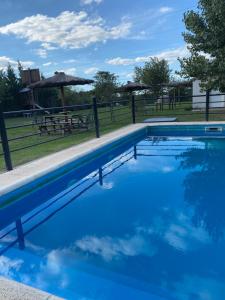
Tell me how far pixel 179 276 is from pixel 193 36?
8987mm

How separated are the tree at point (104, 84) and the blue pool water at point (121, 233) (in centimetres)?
1998

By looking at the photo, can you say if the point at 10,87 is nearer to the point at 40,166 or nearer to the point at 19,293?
the point at 40,166

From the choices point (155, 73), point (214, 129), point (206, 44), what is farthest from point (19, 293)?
point (155, 73)

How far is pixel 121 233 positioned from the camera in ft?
9.70

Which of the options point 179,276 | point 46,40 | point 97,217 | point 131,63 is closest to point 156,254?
point 179,276

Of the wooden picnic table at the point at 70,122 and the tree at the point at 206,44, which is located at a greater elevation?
the tree at the point at 206,44

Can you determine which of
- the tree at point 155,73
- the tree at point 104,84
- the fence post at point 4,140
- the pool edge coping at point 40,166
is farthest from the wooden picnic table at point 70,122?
the tree at point 104,84

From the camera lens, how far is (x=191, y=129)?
8.84m

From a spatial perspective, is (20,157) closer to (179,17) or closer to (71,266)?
A: (71,266)

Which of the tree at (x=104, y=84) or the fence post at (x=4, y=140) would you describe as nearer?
the fence post at (x=4, y=140)

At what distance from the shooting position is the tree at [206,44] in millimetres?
8820

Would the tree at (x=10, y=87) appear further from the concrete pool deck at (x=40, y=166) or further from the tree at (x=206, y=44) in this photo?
the concrete pool deck at (x=40, y=166)

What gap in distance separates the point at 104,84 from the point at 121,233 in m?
23.6

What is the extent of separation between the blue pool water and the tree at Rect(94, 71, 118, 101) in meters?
20.0
